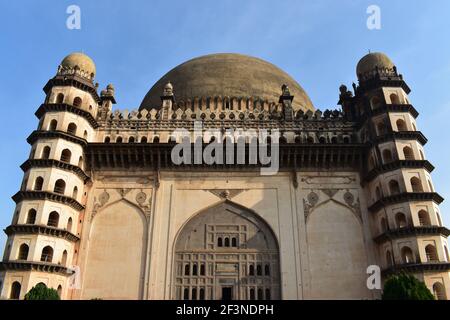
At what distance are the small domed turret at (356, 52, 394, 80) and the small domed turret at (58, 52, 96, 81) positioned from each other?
16610mm

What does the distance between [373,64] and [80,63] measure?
58.4ft

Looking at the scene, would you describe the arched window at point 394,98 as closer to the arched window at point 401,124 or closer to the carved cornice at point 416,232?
the arched window at point 401,124

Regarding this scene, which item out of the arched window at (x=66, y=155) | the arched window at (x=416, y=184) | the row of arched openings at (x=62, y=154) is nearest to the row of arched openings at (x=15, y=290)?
the row of arched openings at (x=62, y=154)

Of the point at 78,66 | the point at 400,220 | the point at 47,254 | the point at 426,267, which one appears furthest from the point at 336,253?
the point at 78,66

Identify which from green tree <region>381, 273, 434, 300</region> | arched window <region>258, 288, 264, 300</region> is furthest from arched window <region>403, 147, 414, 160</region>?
arched window <region>258, 288, 264, 300</region>

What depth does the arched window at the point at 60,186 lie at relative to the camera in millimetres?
21312

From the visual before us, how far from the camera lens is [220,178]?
922 inches

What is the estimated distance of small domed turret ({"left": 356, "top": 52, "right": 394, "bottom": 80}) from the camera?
83.0 ft

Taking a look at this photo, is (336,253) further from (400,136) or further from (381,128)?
(381,128)

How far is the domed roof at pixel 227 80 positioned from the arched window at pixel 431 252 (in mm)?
13335

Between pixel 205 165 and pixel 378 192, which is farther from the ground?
pixel 205 165

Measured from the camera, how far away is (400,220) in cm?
2119
